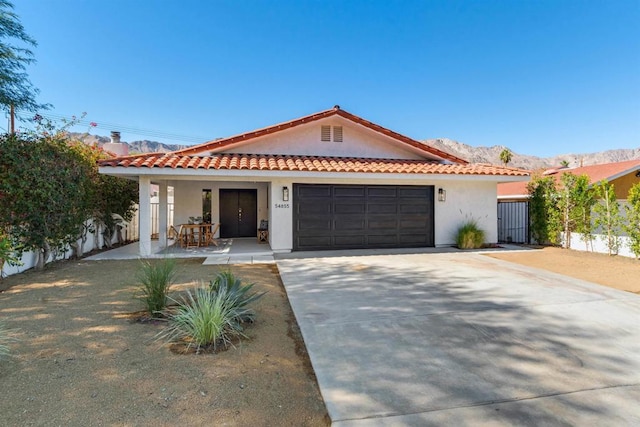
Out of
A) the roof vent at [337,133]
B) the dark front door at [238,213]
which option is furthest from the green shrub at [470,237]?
the dark front door at [238,213]

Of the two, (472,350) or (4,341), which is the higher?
(4,341)

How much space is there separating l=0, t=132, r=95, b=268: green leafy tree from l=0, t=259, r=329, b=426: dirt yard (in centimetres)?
340

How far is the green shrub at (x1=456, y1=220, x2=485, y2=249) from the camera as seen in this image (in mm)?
12844

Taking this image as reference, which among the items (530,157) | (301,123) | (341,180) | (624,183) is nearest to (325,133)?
(301,123)

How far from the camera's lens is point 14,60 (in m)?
11.5

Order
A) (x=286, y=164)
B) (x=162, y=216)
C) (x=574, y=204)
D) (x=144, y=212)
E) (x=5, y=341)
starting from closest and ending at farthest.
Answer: (x=5, y=341), (x=144, y=212), (x=286, y=164), (x=574, y=204), (x=162, y=216)

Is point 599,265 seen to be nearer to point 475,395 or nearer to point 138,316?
point 475,395

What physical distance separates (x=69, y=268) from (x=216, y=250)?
14.9 ft

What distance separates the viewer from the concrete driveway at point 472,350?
2.86 meters

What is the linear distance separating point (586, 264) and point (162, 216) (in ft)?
49.9

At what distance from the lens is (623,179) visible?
18.8 meters

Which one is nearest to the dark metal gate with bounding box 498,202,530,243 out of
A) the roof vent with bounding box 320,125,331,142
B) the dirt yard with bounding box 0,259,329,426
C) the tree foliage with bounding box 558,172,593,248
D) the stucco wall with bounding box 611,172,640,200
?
the tree foliage with bounding box 558,172,593,248

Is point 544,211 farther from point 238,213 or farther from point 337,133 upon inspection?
point 238,213

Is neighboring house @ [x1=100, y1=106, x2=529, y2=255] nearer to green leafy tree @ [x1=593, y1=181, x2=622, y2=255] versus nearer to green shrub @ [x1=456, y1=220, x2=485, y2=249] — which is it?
green shrub @ [x1=456, y1=220, x2=485, y2=249]
